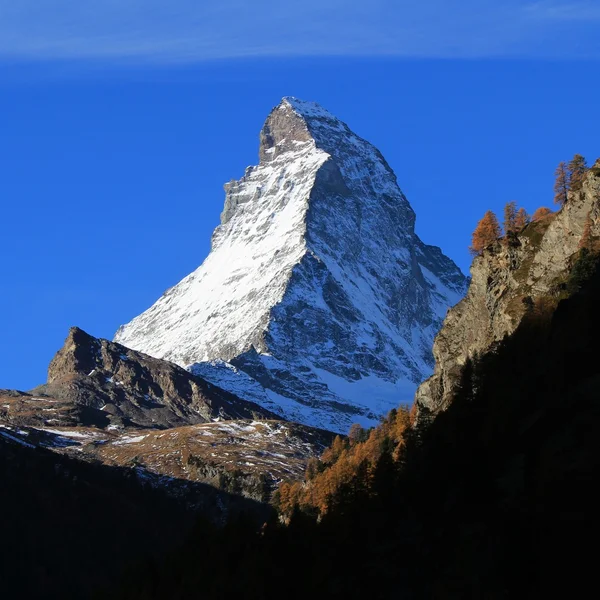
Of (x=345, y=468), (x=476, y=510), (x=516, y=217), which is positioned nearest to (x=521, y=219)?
(x=516, y=217)

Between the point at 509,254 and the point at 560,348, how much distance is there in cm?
4699

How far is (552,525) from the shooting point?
61188mm

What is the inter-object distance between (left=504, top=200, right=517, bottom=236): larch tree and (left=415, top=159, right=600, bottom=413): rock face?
5.79 metres

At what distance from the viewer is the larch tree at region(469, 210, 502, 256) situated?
137500 mm

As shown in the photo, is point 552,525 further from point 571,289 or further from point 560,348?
point 571,289

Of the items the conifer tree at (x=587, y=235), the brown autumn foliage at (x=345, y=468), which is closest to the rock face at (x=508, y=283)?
the conifer tree at (x=587, y=235)

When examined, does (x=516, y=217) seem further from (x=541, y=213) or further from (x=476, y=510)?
(x=476, y=510)

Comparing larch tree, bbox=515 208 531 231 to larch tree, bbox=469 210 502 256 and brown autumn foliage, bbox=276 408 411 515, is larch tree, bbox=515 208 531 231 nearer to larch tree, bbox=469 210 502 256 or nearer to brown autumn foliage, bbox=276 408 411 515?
larch tree, bbox=469 210 502 256

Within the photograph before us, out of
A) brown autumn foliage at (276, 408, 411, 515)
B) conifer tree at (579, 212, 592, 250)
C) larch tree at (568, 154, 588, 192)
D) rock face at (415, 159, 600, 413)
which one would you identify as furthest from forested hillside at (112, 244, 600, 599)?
larch tree at (568, 154, 588, 192)

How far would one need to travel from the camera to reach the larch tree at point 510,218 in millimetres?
135175

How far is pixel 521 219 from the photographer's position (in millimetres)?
136625

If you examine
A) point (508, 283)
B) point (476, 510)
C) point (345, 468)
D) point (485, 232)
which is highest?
point (485, 232)

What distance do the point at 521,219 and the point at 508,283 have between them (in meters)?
16.6

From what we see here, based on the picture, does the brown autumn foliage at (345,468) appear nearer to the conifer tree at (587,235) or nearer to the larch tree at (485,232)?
the larch tree at (485,232)
